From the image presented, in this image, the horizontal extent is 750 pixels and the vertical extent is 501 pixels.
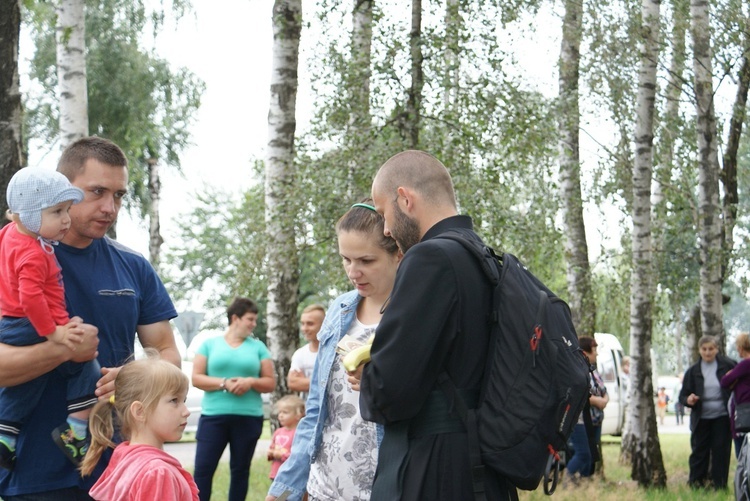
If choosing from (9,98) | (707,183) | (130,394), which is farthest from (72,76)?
(707,183)

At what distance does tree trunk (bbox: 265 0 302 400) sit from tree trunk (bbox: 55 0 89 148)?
10.3 ft

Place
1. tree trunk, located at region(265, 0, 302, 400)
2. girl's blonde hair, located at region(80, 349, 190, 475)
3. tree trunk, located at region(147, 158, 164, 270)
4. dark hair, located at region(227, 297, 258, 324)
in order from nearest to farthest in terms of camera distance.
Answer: girl's blonde hair, located at region(80, 349, 190, 475) → dark hair, located at region(227, 297, 258, 324) → tree trunk, located at region(265, 0, 302, 400) → tree trunk, located at region(147, 158, 164, 270)

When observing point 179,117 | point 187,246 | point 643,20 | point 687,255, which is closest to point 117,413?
point 643,20

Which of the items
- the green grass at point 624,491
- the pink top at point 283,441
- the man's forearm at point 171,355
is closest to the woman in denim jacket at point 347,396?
the man's forearm at point 171,355

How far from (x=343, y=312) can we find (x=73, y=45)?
Answer: 7.17 m

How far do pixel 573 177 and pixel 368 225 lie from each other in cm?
1585

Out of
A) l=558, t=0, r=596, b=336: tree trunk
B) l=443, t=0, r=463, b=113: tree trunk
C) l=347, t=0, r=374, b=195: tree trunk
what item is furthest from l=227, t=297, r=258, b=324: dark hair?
l=558, t=0, r=596, b=336: tree trunk

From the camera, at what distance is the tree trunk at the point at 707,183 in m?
16.7

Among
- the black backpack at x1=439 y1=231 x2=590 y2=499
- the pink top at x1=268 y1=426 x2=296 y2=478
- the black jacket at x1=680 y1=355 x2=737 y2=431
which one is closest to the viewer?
the black backpack at x1=439 y1=231 x2=590 y2=499

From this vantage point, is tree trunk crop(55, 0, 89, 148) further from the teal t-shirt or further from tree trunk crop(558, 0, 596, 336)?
tree trunk crop(558, 0, 596, 336)

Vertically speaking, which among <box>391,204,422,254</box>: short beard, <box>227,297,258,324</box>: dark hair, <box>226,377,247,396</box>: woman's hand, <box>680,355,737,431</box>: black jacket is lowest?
<box>680,355,737,431</box>: black jacket

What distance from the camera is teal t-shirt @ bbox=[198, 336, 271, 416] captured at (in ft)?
32.2

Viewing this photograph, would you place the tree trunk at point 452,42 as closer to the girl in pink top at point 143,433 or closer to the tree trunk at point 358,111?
the tree trunk at point 358,111

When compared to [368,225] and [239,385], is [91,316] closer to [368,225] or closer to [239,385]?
[368,225]
